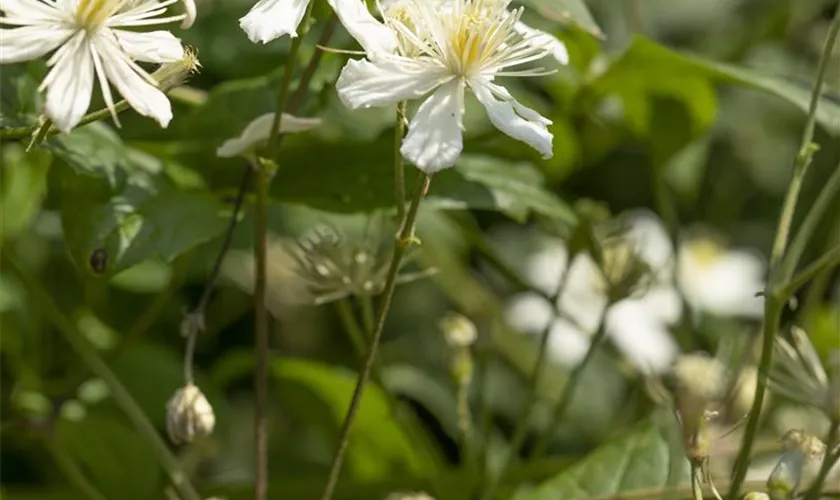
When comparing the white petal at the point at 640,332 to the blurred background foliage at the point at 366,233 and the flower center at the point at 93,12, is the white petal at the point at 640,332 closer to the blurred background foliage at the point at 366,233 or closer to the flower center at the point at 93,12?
the blurred background foliage at the point at 366,233

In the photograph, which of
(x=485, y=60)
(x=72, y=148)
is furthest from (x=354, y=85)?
(x=72, y=148)

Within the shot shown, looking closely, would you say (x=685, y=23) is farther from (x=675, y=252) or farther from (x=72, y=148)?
(x=72, y=148)

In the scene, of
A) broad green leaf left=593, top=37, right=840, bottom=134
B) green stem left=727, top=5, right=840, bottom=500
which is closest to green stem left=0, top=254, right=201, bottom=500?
green stem left=727, top=5, right=840, bottom=500

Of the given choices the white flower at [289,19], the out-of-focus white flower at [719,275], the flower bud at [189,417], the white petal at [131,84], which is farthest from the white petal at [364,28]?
the out-of-focus white flower at [719,275]

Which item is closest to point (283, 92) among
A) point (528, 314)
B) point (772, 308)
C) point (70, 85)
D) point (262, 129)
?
point (262, 129)

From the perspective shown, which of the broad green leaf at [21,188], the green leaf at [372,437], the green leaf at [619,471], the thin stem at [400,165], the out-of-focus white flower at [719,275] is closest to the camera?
the thin stem at [400,165]

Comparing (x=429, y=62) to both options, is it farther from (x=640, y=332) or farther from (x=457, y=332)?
(x=640, y=332)

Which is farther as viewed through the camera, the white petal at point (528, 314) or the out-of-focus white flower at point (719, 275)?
the out-of-focus white flower at point (719, 275)
